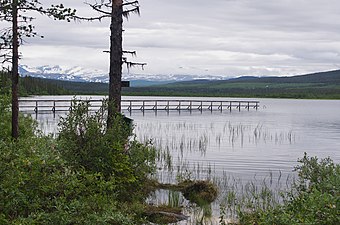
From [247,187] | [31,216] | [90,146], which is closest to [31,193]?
[31,216]

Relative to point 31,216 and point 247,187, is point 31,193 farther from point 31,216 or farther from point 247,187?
point 247,187

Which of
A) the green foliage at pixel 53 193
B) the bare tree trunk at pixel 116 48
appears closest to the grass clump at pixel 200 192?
the bare tree trunk at pixel 116 48

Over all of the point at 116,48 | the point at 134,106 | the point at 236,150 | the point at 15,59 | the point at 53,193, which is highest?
the point at 116,48

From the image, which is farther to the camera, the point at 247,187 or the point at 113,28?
the point at 247,187

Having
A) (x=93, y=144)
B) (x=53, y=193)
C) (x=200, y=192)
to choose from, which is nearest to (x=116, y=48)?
(x=93, y=144)

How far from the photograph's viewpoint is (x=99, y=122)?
36.0 feet

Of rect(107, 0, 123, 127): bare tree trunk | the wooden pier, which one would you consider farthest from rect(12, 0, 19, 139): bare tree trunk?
the wooden pier

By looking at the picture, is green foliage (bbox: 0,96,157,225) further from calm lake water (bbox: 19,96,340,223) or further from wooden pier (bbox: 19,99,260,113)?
wooden pier (bbox: 19,99,260,113)

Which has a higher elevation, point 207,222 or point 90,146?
point 90,146

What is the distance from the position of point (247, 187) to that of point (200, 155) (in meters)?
8.67

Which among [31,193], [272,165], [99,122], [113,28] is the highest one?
[113,28]

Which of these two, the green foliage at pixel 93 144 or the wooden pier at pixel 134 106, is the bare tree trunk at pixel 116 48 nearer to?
the green foliage at pixel 93 144

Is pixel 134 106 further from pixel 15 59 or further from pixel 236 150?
pixel 15 59

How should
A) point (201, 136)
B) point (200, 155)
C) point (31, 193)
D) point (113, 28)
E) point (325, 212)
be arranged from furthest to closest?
1. point (201, 136)
2. point (200, 155)
3. point (113, 28)
4. point (31, 193)
5. point (325, 212)
